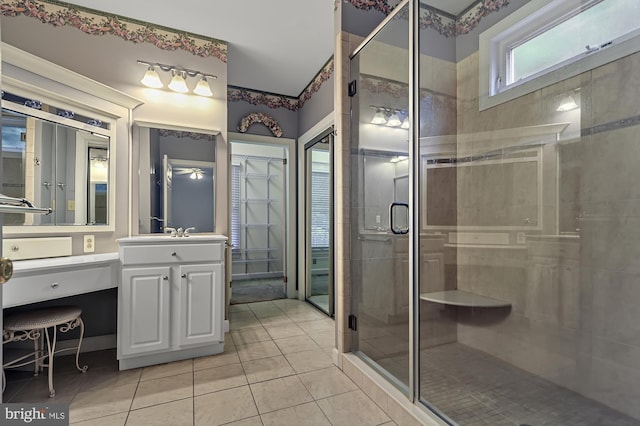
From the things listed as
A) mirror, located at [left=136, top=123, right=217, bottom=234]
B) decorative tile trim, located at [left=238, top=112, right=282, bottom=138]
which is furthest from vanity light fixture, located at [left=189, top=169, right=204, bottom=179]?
decorative tile trim, located at [left=238, top=112, right=282, bottom=138]

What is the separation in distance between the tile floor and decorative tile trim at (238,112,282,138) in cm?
237

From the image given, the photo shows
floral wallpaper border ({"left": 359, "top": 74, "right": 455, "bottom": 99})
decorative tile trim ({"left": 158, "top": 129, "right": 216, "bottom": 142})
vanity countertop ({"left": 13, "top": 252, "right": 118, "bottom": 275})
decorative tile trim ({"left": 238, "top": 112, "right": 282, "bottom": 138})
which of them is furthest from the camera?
decorative tile trim ({"left": 238, "top": 112, "right": 282, "bottom": 138})

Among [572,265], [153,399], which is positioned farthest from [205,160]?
[572,265]

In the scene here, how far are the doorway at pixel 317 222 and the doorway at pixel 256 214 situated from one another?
1009 millimetres

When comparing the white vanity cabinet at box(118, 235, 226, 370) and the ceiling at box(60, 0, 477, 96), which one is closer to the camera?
the white vanity cabinet at box(118, 235, 226, 370)

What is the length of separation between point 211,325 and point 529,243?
2.26m

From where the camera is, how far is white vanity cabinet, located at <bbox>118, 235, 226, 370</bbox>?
6.91ft

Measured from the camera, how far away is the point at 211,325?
2320 millimetres

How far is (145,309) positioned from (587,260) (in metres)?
2.74

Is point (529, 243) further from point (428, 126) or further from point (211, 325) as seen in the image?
point (211, 325)

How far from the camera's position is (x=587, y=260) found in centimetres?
172

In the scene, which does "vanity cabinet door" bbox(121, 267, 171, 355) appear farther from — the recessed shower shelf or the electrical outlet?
the recessed shower shelf

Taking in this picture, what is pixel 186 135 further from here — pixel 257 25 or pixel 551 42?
pixel 551 42

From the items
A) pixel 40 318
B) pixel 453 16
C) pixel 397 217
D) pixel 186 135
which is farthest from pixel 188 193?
pixel 453 16
